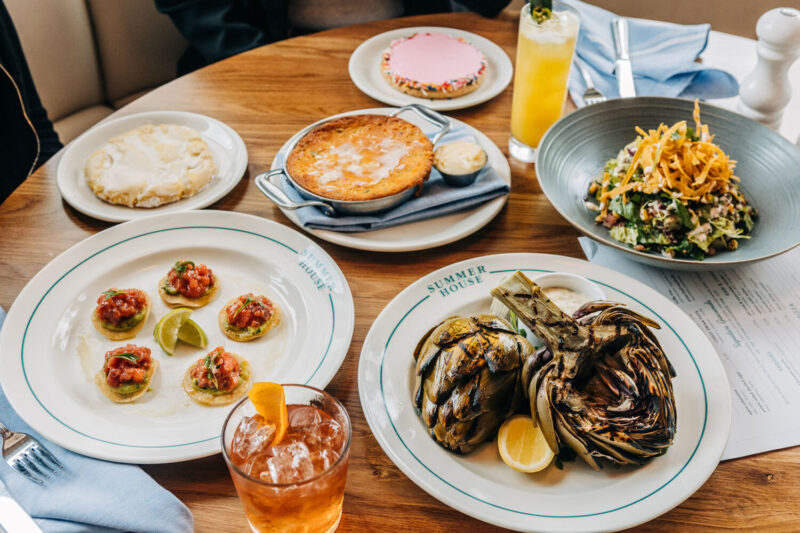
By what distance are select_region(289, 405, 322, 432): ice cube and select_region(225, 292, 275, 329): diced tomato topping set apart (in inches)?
15.6

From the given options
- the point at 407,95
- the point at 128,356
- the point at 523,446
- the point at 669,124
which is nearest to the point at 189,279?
the point at 128,356

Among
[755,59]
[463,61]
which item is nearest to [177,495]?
[463,61]

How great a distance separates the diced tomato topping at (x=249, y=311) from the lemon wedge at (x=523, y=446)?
56 cm

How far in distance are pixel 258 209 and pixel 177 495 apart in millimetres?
784

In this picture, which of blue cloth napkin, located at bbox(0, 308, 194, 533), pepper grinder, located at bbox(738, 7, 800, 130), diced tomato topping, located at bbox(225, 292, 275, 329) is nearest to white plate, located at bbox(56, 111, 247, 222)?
diced tomato topping, located at bbox(225, 292, 275, 329)

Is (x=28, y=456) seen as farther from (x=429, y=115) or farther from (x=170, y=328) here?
(x=429, y=115)

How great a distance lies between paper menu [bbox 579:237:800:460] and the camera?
1.06 m

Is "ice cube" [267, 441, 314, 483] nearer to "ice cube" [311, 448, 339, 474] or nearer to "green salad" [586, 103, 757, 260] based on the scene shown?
"ice cube" [311, 448, 339, 474]

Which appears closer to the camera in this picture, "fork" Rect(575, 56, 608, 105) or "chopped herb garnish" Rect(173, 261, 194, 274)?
"chopped herb garnish" Rect(173, 261, 194, 274)

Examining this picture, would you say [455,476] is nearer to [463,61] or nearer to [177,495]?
[177,495]

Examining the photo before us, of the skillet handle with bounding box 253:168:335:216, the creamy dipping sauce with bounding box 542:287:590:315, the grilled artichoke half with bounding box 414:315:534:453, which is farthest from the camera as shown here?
the skillet handle with bounding box 253:168:335:216

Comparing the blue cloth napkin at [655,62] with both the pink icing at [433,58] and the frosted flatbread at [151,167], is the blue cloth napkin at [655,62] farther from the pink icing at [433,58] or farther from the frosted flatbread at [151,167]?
the frosted flatbread at [151,167]

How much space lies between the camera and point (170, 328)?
47.9 inches

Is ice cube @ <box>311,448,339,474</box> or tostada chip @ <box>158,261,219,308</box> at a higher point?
ice cube @ <box>311,448,339,474</box>
